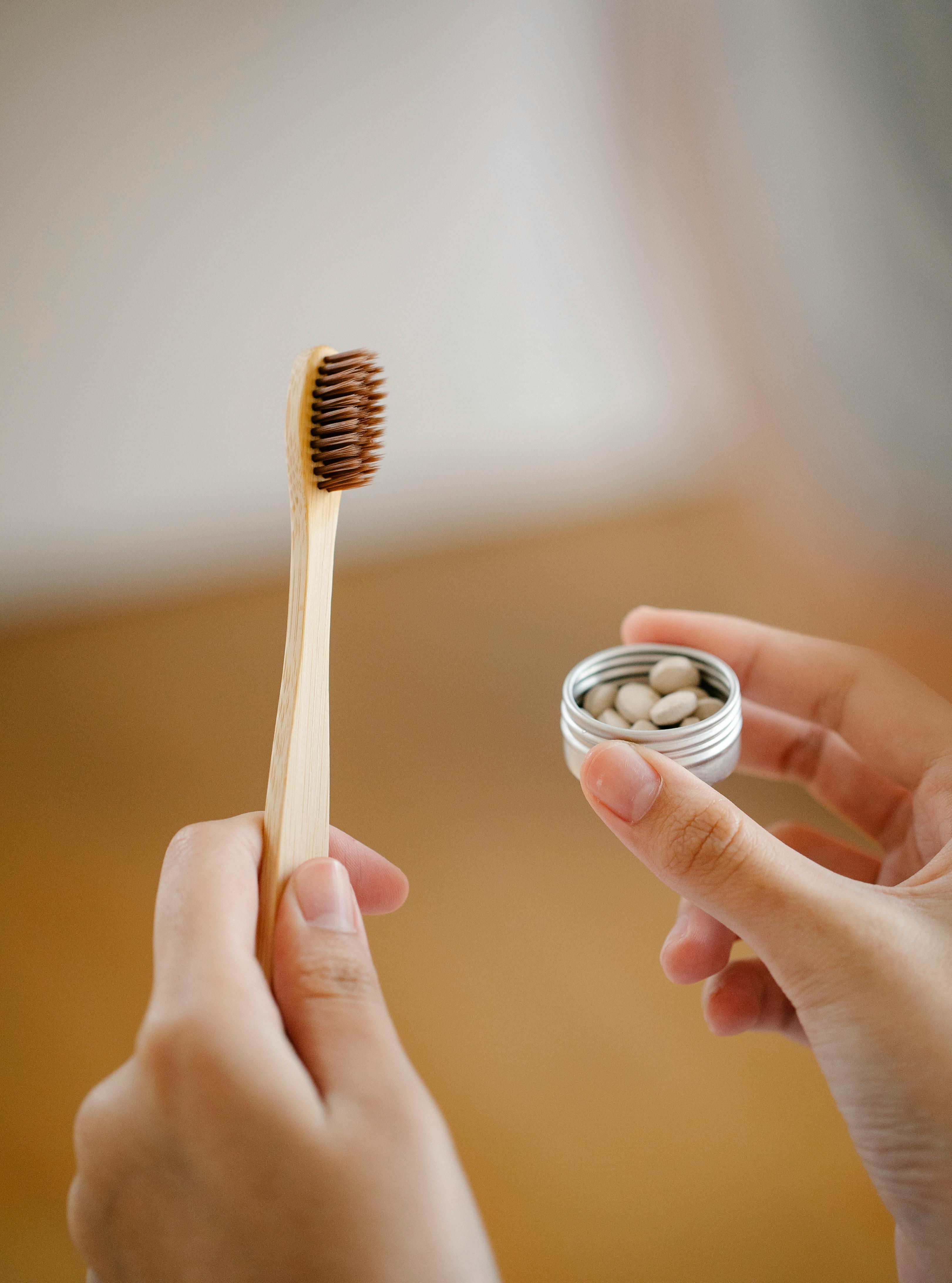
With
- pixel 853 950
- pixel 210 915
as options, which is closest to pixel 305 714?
pixel 210 915

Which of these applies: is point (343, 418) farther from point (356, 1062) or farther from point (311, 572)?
point (356, 1062)

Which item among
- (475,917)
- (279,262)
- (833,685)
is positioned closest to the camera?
(833,685)

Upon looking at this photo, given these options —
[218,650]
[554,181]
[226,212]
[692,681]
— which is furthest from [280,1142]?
[554,181]

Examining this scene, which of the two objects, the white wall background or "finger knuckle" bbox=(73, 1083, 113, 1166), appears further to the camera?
the white wall background

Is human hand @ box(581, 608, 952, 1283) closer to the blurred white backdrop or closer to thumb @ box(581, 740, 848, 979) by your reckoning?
thumb @ box(581, 740, 848, 979)

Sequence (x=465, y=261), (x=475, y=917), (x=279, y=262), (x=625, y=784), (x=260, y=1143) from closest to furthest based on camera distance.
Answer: (x=260, y=1143) → (x=625, y=784) → (x=475, y=917) → (x=279, y=262) → (x=465, y=261)

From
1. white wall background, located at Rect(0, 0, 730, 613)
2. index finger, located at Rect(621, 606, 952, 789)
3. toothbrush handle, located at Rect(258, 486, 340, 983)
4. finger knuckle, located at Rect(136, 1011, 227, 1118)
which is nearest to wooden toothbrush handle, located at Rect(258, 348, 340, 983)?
toothbrush handle, located at Rect(258, 486, 340, 983)
